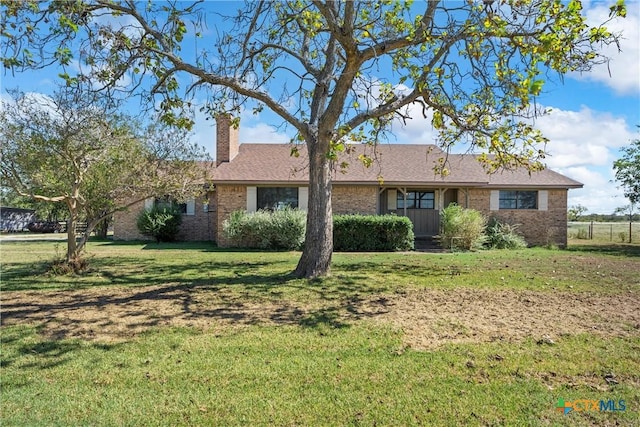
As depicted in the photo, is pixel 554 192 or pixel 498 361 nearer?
pixel 498 361

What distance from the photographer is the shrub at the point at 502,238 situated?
17.7 metres

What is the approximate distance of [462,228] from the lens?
1639cm

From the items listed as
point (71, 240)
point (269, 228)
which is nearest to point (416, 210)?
point (269, 228)

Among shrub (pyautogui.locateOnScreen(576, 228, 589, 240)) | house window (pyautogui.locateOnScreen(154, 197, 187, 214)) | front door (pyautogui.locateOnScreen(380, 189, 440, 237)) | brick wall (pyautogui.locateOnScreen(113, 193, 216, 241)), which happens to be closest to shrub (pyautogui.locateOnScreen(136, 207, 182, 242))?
house window (pyautogui.locateOnScreen(154, 197, 187, 214))

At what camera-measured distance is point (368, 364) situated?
4.18 meters

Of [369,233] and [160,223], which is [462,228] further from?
[160,223]

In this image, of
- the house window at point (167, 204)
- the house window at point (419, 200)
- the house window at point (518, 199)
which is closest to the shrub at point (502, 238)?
the house window at point (518, 199)

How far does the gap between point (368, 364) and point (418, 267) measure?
7.33 meters

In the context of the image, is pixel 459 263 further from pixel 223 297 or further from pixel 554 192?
pixel 554 192

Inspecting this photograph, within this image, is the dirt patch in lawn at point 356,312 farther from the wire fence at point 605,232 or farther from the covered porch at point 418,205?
the wire fence at point 605,232

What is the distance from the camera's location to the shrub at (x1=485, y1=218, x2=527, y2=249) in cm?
1767

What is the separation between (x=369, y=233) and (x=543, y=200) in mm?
9061

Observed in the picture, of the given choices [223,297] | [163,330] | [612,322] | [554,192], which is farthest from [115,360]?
[554,192]

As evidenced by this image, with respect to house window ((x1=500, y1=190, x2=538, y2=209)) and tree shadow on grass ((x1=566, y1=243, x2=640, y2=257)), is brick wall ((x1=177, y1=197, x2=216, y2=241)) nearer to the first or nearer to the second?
house window ((x1=500, y1=190, x2=538, y2=209))
